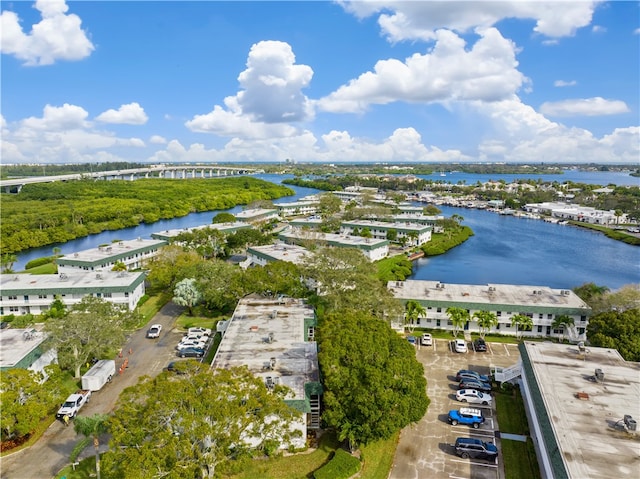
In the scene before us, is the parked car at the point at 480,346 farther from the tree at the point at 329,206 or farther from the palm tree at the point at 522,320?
the tree at the point at 329,206

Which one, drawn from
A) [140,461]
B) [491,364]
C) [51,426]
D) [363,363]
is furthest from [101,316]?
[491,364]

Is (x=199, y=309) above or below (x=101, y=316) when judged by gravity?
below

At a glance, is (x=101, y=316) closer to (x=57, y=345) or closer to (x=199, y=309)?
(x=57, y=345)

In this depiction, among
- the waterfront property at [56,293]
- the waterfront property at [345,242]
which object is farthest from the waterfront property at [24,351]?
the waterfront property at [345,242]

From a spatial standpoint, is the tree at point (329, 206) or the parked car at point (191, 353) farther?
the tree at point (329, 206)

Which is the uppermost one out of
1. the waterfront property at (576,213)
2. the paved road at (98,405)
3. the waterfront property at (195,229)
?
the waterfront property at (576,213)
